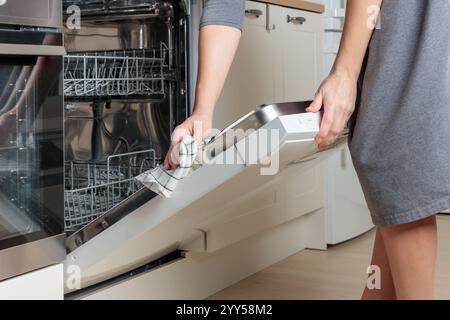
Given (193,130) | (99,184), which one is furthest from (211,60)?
(99,184)

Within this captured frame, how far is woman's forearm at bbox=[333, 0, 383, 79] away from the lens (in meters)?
1.13

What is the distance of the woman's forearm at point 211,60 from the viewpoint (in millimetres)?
1236

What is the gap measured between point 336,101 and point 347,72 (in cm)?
5

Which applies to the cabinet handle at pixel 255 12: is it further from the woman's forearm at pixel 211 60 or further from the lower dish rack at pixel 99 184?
the woman's forearm at pixel 211 60

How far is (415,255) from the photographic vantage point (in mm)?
1140

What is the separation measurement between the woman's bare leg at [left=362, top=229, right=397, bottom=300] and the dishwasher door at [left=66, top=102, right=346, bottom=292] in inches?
9.2

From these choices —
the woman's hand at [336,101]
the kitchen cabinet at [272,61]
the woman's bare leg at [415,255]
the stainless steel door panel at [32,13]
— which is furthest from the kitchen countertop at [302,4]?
the woman's bare leg at [415,255]

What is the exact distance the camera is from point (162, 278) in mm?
1951

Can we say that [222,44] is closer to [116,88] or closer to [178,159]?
[178,159]

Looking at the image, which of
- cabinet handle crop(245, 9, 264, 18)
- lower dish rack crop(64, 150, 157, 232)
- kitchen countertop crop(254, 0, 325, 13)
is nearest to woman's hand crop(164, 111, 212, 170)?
lower dish rack crop(64, 150, 157, 232)

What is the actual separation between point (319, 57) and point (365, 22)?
64.4 inches

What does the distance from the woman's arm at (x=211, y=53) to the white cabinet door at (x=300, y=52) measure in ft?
4.03

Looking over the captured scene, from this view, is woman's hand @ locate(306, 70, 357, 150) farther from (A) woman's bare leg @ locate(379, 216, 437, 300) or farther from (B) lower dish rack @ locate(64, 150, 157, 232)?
(B) lower dish rack @ locate(64, 150, 157, 232)
